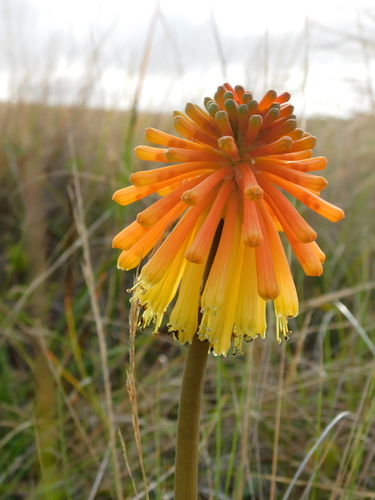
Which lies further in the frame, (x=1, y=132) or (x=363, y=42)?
(x=1, y=132)

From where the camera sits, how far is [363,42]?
5.29 metres

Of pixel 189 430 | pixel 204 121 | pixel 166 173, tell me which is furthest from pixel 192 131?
pixel 189 430

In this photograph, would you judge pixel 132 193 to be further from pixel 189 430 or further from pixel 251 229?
pixel 189 430

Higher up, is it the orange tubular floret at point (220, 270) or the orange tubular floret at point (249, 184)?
the orange tubular floret at point (249, 184)

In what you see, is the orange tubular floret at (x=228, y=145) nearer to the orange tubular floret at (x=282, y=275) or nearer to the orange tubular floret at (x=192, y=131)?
the orange tubular floret at (x=192, y=131)

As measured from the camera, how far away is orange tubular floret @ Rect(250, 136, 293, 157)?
1.45 meters

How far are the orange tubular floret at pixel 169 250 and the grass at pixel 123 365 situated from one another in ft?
0.64

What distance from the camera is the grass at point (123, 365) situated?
2732 mm

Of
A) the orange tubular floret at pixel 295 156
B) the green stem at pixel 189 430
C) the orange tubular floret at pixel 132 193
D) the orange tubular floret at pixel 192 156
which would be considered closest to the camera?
the green stem at pixel 189 430

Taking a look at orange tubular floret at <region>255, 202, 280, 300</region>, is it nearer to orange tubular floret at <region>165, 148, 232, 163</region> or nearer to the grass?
orange tubular floret at <region>165, 148, 232, 163</region>

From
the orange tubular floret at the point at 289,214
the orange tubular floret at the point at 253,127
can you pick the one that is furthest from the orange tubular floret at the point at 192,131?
the orange tubular floret at the point at 289,214

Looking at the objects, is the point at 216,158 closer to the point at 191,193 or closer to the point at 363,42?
the point at 191,193

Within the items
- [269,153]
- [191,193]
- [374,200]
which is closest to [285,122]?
[269,153]

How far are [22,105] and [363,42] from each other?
4.32m
